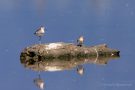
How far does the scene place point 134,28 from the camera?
4747cm

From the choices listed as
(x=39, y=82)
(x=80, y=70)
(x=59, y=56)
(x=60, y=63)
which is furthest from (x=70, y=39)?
(x=39, y=82)

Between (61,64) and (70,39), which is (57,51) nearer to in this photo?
(61,64)

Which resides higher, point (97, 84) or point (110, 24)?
point (110, 24)

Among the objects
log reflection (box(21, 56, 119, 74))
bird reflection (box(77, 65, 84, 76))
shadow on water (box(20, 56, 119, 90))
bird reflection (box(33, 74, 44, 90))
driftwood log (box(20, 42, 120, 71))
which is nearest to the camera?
bird reflection (box(33, 74, 44, 90))

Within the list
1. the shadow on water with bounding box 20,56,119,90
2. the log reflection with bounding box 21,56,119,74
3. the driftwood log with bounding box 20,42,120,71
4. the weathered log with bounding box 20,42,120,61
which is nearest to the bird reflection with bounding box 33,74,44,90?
the shadow on water with bounding box 20,56,119,90

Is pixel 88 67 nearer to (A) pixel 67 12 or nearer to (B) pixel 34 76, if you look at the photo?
(B) pixel 34 76

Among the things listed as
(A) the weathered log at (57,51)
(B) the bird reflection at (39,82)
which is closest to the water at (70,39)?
(B) the bird reflection at (39,82)

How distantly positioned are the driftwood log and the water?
1.41 ft

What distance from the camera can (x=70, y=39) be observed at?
3966cm

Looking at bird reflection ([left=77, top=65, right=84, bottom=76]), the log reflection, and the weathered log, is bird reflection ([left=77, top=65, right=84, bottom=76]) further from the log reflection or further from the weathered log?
the weathered log

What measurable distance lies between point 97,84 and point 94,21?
76.6 feet

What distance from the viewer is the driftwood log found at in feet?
105

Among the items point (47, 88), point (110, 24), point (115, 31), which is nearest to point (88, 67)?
point (47, 88)

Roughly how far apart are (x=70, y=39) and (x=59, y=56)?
6.76m
